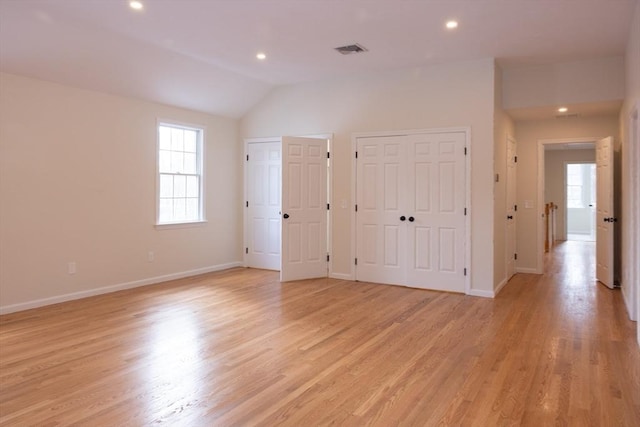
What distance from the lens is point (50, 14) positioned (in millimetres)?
4109

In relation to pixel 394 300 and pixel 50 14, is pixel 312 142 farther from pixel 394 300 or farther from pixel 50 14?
pixel 50 14

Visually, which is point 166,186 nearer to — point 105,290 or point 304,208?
point 105,290

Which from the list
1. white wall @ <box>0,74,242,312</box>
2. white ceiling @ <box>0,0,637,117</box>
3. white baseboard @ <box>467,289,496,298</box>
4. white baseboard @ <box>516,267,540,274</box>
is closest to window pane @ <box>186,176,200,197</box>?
white wall @ <box>0,74,242,312</box>

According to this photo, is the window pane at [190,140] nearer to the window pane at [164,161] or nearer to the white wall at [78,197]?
the white wall at [78,197]

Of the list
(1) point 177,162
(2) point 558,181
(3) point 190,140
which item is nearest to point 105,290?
(1) point 177,162

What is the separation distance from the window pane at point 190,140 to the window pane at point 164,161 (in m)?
0.36

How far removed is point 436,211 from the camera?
230 inches

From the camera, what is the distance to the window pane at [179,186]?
6700 mm

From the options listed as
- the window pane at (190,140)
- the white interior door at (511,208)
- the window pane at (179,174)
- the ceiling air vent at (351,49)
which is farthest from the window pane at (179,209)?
the white interior door at (511,208)

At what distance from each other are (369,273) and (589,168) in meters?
11.1

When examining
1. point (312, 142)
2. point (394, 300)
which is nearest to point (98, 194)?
point (312, 142)

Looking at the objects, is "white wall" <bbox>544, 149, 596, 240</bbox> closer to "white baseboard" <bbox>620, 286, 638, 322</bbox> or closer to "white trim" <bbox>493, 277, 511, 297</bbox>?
"white trim" <bbox>493, 277, 511, 297</bbox>

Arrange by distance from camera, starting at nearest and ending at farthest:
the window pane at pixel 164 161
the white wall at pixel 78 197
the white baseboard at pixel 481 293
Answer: the white wall at pixel 78 197 → the white baseboard at pixel 481 293 → the window pane at pixel 164 161

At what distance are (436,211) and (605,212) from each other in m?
2.39
